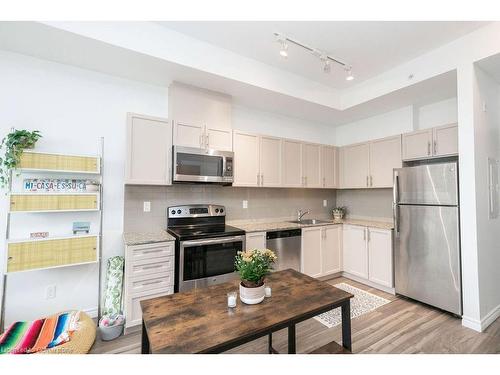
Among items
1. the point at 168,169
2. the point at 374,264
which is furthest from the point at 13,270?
the point at 374,264

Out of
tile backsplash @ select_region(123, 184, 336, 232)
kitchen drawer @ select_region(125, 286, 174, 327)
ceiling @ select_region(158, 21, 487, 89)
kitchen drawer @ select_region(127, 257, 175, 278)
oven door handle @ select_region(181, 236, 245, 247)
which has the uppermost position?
ceiling @ select_region(158, 21, 487, 89)

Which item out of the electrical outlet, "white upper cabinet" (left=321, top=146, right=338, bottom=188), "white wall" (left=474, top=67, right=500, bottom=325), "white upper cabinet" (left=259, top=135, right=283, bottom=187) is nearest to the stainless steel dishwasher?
"white upper cabinet" (left=259, top=135, right=283, bottom=187)

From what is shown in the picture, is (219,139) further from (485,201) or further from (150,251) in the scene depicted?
(485,201)

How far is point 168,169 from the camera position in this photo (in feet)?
8.72

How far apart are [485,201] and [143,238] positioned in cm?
357

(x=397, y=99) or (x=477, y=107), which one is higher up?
(x=397, y=99)

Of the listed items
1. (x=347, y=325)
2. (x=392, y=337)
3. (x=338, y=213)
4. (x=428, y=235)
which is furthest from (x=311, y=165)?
(x=347, y=325)

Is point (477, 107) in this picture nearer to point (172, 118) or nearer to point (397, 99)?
point (397, 99)

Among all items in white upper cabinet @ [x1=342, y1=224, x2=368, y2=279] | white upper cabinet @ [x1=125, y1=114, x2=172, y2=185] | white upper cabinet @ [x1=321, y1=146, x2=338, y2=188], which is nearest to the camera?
white upper cabinet @ [x1=125, y1=114, x2=172, y2=185]

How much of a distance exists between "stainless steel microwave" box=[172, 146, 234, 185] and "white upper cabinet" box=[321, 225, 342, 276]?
1711mm

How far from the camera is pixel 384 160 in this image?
11.4 feet

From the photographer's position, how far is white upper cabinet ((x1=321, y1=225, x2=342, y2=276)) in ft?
11.4

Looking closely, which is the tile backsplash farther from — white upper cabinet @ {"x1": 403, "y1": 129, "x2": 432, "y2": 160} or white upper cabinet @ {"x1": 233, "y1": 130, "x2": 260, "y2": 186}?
white upper cabinet @ {"x1": 403, "y1": 129, "x2": 432, "y2": 160}
